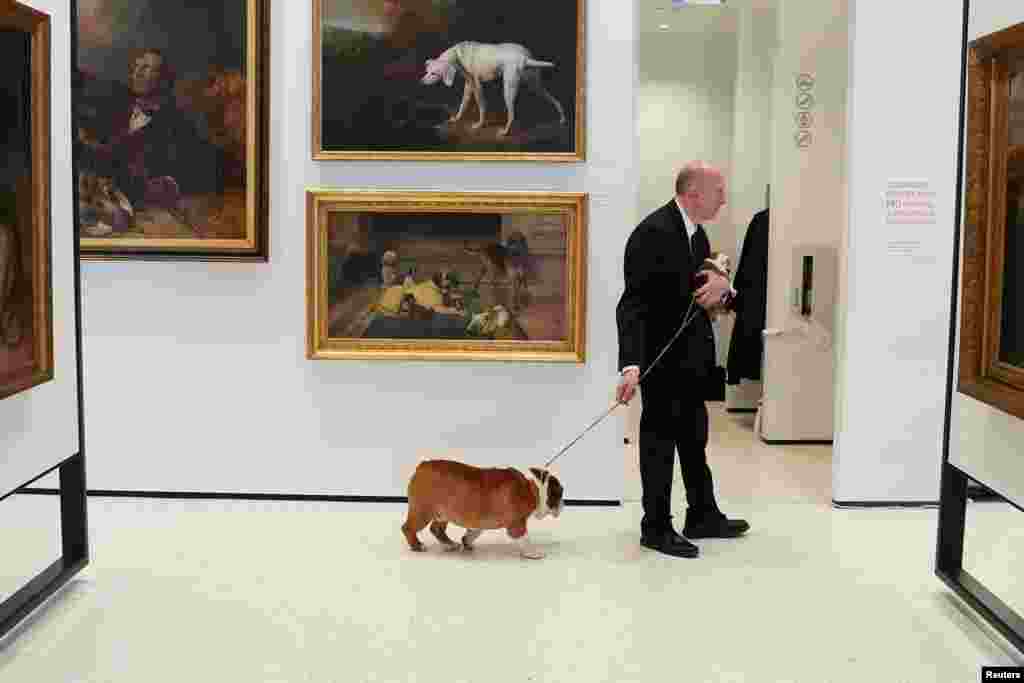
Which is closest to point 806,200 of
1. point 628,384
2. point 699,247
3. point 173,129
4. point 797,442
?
point 797,442

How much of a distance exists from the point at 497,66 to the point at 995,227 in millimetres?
2718

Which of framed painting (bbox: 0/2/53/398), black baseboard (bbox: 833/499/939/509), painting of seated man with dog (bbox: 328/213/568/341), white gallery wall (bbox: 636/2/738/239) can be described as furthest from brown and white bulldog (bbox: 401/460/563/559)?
white gallery wall (bbox: 636/2/738/239)

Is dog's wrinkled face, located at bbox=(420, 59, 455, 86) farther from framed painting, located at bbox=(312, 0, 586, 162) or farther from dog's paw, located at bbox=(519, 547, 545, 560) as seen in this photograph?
dog's paw, located at bbox=(519, 547, 545, 560)

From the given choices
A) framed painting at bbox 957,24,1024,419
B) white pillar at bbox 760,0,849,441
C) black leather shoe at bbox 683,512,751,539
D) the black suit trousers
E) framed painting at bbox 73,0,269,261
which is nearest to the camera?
framed painting at bbox 957,24,1024,419

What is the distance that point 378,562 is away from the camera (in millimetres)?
5199

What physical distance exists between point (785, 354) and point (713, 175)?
115 inches

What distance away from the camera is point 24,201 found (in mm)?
4215

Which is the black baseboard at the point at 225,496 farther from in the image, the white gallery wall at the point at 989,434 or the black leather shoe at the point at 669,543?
the white gallery wall at the point at 989,434

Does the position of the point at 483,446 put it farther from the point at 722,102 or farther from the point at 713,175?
the point at 722,102

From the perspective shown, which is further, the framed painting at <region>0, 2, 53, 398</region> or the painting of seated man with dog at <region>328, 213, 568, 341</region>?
the painting of seated man with dog at <region>328, 213, 568, 341</region>

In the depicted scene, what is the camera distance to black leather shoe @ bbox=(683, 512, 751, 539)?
5.65 metres

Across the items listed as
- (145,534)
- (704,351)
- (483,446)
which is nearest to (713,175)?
(704,351)

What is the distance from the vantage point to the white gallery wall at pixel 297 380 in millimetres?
6164

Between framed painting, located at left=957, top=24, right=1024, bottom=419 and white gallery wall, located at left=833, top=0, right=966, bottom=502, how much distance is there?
1.57 m
